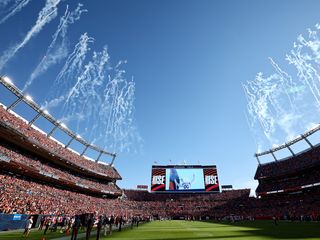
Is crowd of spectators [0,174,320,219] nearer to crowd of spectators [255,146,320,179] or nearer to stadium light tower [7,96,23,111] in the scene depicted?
crowd of spectators [255,146,320,179]

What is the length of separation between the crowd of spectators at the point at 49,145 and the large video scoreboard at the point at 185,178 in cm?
1434

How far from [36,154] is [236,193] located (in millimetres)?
63228

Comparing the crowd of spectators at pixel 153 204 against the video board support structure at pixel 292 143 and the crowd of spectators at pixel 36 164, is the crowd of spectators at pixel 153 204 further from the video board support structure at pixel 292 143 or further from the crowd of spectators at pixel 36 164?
the video board support structure at pixel 292 143

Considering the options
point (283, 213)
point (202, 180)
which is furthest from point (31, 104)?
point (283, 213)

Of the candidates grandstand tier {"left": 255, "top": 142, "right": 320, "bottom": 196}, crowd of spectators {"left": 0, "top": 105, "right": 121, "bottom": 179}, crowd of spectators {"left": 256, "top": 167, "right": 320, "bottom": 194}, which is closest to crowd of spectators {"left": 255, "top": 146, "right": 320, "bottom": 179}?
grandstand tier {"left": 255, "top": 142, "right": 320, "bottom": 196}

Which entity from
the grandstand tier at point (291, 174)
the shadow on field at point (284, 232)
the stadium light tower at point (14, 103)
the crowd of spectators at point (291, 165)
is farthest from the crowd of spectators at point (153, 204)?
the shadow on field at point (284, 232)

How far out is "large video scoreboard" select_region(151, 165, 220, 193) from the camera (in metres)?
76.5

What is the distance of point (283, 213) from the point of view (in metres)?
58.8

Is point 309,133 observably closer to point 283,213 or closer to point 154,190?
point 283,213

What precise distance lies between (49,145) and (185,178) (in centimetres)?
4265

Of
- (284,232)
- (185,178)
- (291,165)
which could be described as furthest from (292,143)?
(284,232)

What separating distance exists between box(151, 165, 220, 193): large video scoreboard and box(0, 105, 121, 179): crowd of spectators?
1434cm

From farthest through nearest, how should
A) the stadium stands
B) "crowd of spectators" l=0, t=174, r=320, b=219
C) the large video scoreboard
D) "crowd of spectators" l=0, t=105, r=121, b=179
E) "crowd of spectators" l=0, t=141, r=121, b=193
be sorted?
the large video scoreboard < "crowd of spectators" l=0, t=105, r=121, b=179 < "crowd of spectators" l=0, t=141, r=121, b=193 < the stadium stands < "crowd of spectators" l=0, t=174, r=320, b=219

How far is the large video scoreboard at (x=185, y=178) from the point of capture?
3012 inches
